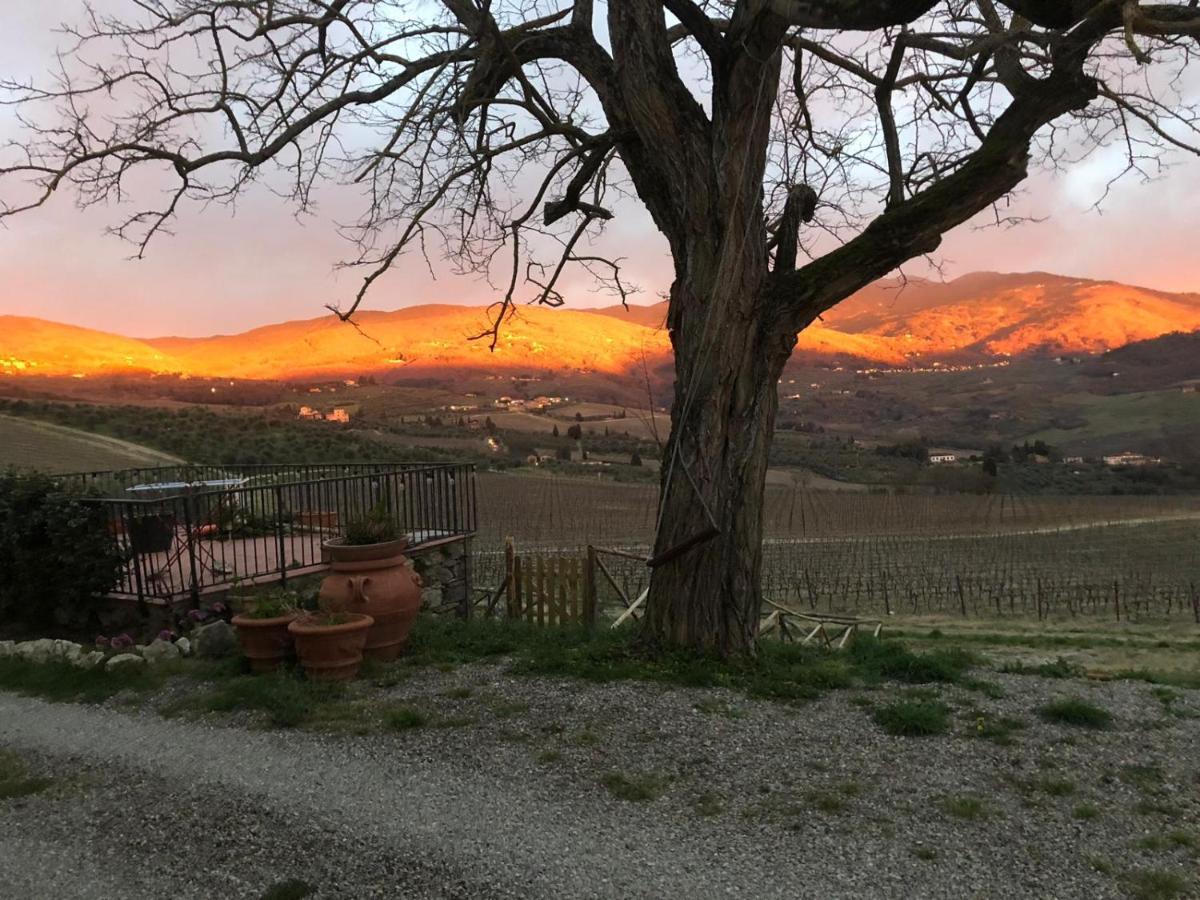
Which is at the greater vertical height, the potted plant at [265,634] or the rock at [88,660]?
the potted plant at [265,634]

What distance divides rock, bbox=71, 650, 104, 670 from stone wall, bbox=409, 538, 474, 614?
3.59 m

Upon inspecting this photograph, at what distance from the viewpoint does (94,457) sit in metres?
27.7

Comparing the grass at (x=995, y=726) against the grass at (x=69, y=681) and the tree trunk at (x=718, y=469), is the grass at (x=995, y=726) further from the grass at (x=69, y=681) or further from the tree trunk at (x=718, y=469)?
the grass at (x=69, y=681)

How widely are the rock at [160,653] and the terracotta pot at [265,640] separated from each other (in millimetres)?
1001

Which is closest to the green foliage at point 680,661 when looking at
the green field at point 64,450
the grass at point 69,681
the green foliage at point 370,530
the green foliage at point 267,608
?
the green foliage at point 370,530

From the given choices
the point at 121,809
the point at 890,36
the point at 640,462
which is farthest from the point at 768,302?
the point at 640,462

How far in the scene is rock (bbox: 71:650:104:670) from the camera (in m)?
6.74

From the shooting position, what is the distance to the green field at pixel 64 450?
2516 centimetres

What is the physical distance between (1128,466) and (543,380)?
51027mm

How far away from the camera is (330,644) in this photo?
6.00 m

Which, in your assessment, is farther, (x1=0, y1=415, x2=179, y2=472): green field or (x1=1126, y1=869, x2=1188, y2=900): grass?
(x1=0, y1=415, x2=179, y2=472): green field

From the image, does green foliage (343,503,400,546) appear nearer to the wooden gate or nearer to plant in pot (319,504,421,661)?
plant in pot (319,504,421,661)

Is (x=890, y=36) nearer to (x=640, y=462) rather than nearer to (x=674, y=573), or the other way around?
(x=674, y=573)

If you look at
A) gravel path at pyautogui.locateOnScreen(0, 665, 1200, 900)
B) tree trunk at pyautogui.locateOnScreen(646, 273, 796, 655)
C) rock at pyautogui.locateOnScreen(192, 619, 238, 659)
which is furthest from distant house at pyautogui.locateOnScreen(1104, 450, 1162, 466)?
rock at pyautogui.locateOnScreen(192, 619, 238, 659)
